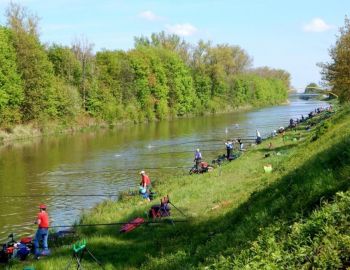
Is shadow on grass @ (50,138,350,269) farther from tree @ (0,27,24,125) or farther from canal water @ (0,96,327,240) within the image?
tree @ (0,27,24,125)

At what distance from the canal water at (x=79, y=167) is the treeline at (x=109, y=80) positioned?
1123 cm

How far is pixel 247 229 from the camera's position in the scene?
1159 cm

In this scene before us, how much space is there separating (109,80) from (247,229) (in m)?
81.8

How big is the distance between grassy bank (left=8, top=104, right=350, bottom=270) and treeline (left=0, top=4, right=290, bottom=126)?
50.1m

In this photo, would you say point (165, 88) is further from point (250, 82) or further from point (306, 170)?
point (306, 170)

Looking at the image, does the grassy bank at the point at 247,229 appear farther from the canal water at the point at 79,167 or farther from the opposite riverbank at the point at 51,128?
the opposite riverbank at the point at 51,128

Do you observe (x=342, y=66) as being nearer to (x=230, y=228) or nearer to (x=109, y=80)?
(x=230, y=228)

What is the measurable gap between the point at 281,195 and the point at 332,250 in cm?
549

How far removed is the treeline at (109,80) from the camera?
7056 centimetres

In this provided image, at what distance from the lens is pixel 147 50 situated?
105m

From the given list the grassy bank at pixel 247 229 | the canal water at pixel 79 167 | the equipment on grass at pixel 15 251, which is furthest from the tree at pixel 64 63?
the equipment on grass at pixel 15 251

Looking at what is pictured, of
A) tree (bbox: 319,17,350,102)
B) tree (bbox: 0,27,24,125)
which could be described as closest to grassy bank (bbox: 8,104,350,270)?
tree (bbox: 319,17,350,102)

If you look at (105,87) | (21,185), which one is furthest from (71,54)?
(21,185)

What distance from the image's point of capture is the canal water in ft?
86.2
